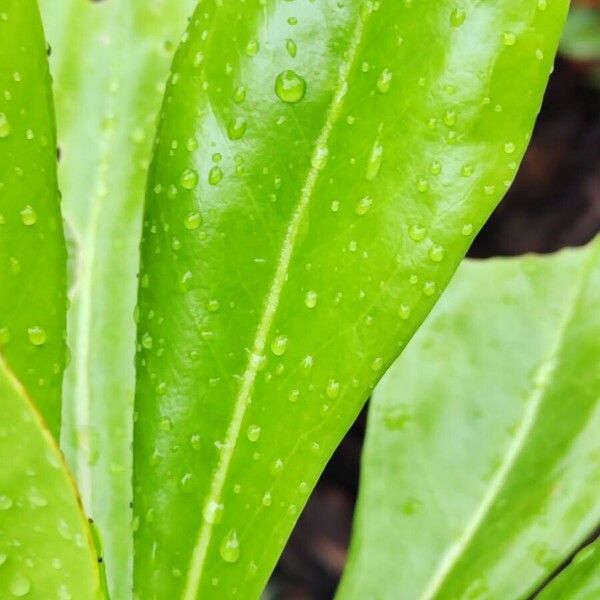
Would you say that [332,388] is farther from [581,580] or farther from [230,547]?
[581,580]

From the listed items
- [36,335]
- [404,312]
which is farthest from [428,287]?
[36,335]

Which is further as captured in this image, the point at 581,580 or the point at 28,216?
the point at 581,580

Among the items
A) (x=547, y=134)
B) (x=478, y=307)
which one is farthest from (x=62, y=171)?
(x=547, y=134)

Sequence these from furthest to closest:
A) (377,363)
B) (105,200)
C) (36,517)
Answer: (105,200), (377,363), (36,517)

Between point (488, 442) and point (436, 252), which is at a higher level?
point (436, 252)

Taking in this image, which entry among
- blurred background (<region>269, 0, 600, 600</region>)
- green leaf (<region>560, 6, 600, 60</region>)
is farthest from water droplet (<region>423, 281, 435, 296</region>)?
green leaf (<region>560, 6, 600, 60</region>)
